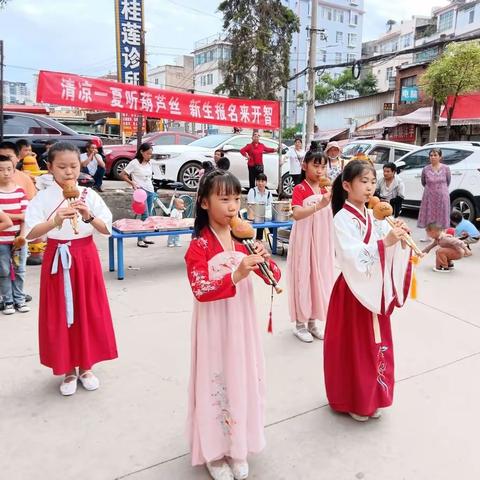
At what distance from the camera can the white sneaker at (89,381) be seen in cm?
284

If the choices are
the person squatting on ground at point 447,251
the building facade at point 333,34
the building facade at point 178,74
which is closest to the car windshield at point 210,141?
the person squatting on ground at point 447,251

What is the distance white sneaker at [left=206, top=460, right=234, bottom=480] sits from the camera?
2.02m

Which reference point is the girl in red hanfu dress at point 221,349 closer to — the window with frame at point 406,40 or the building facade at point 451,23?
the building facade at point 451,23

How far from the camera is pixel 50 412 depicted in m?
2.61

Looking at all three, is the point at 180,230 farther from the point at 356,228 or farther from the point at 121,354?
the point at 356,228

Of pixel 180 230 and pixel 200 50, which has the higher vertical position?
pixel 200 50

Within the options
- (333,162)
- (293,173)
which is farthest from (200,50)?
(333,162)

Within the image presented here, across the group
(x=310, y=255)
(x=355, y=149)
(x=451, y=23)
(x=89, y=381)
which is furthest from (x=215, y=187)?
(x=451, y=23)

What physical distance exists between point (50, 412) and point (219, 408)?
47.6 inches

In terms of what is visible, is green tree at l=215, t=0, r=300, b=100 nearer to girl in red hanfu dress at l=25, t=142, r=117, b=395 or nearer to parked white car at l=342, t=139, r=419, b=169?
parked white car at l=342, t=139, r=419, b=169

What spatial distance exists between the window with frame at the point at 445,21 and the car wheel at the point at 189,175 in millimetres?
32850

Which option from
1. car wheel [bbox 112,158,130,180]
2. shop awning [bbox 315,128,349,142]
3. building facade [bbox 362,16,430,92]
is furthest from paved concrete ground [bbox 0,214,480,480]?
building facade [bbox 362,16,430,92]

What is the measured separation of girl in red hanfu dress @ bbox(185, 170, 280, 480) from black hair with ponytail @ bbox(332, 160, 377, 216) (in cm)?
83

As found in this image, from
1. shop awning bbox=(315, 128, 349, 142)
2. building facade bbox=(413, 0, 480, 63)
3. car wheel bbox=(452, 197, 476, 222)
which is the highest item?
building facade bbox=(413, 0, 480, 63)
